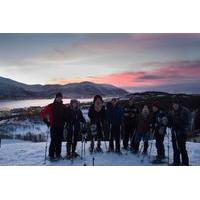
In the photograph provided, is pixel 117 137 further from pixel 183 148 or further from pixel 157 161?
pixel 183 148

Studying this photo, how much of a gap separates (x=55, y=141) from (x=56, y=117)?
11.9 inches

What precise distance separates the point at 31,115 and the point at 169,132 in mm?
1757

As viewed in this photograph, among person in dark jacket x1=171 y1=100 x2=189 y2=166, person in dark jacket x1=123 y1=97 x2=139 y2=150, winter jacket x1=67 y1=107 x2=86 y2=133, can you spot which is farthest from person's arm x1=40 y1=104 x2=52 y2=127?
person in dark jacket x1=171 y1=100 x2=189 y2=166

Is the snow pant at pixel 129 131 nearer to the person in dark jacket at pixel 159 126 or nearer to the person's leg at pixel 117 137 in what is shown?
the person's leg at pixel 117 137

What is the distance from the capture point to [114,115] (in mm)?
6449

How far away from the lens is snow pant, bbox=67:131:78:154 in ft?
20.9

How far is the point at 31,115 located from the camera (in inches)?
255

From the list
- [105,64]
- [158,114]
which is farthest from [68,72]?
[158,114]

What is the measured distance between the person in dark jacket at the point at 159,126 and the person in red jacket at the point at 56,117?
3.72 ft

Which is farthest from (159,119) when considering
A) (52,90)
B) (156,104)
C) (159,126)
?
(52,90)

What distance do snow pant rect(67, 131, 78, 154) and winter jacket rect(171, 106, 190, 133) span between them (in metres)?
1.24
